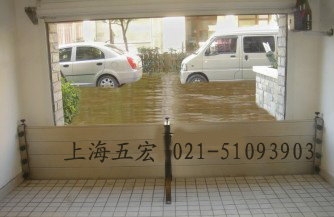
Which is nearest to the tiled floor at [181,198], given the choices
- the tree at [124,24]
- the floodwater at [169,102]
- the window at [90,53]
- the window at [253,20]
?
the floodwater at [169,102]

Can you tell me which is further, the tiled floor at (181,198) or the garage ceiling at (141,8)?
the garage ceiling at (141,8)

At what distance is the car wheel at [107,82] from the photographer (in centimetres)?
417

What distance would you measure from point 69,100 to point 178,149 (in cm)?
137

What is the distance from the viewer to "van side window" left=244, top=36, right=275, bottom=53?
161 inches

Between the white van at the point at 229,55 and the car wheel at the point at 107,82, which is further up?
the white van at the point at 229,55

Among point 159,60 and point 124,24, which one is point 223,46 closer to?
point 159,60

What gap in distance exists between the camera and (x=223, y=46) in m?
4.12

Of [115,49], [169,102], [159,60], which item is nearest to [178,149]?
[169,102]

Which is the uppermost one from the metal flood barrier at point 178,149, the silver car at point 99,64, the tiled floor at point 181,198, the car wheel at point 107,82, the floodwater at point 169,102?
the silver car at point 99,64

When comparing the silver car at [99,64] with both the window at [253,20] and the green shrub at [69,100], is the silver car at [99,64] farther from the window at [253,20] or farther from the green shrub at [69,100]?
the window at [253,20]

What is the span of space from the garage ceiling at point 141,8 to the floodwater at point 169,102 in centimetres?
71

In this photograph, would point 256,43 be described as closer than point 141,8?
No

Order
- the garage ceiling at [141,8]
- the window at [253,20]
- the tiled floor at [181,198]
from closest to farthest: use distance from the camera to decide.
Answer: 1. the tiled floor at [181,198]
2. the garage ceiling at [141,8]
3. the window at [253,20]

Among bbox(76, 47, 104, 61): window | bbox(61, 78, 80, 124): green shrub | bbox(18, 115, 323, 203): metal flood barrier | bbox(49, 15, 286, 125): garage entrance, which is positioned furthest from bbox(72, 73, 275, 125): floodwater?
bbox(76, 47, 104, 61): window
